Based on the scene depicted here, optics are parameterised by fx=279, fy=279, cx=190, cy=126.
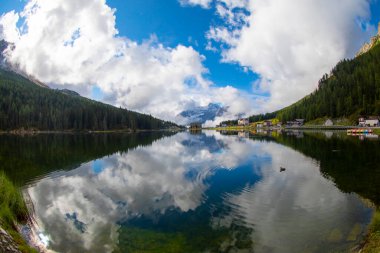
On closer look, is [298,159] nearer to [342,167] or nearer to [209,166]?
[342,167]

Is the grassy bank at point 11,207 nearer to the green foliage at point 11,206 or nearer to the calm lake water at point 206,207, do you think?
Answer: the green foliage at point 11,206

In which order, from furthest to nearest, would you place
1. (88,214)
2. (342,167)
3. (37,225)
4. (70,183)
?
1. (342,167)
2. (70,183)
3. (88,214)
4. (37,225)

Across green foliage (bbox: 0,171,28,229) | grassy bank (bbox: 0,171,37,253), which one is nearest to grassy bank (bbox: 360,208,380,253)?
grassy bank (bbox: 0,171,37,253)

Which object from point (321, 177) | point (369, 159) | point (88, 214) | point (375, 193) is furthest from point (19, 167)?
point (369, 159)

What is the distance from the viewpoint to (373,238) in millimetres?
19641

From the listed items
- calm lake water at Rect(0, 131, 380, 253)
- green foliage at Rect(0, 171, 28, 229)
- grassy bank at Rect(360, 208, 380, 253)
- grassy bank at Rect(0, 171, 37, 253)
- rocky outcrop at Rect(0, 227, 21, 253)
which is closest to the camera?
rocky outcrop at Rect(0, 227, 21, 253)

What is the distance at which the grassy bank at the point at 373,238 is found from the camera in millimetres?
17603

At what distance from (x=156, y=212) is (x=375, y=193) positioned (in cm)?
2517

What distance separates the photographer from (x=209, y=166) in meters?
58.5

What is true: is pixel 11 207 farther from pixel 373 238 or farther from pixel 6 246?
pixel 373 238

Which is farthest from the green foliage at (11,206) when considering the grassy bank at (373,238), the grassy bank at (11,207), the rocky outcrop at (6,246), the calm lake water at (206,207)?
the grassy bank at (373,238)

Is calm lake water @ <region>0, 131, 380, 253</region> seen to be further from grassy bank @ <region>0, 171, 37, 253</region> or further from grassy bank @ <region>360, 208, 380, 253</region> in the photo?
grassy bank @ <region>0, 171, 37, 253</region>

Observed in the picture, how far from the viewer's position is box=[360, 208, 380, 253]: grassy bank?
1760cm

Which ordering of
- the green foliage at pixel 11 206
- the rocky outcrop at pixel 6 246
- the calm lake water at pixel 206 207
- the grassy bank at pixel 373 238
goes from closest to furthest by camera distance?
the rocky outcrop at pixel 6 246, the grassy bank at pixel 373 238, the calm lake water at pixel 206 207, the green foliage at pixel 11 206
